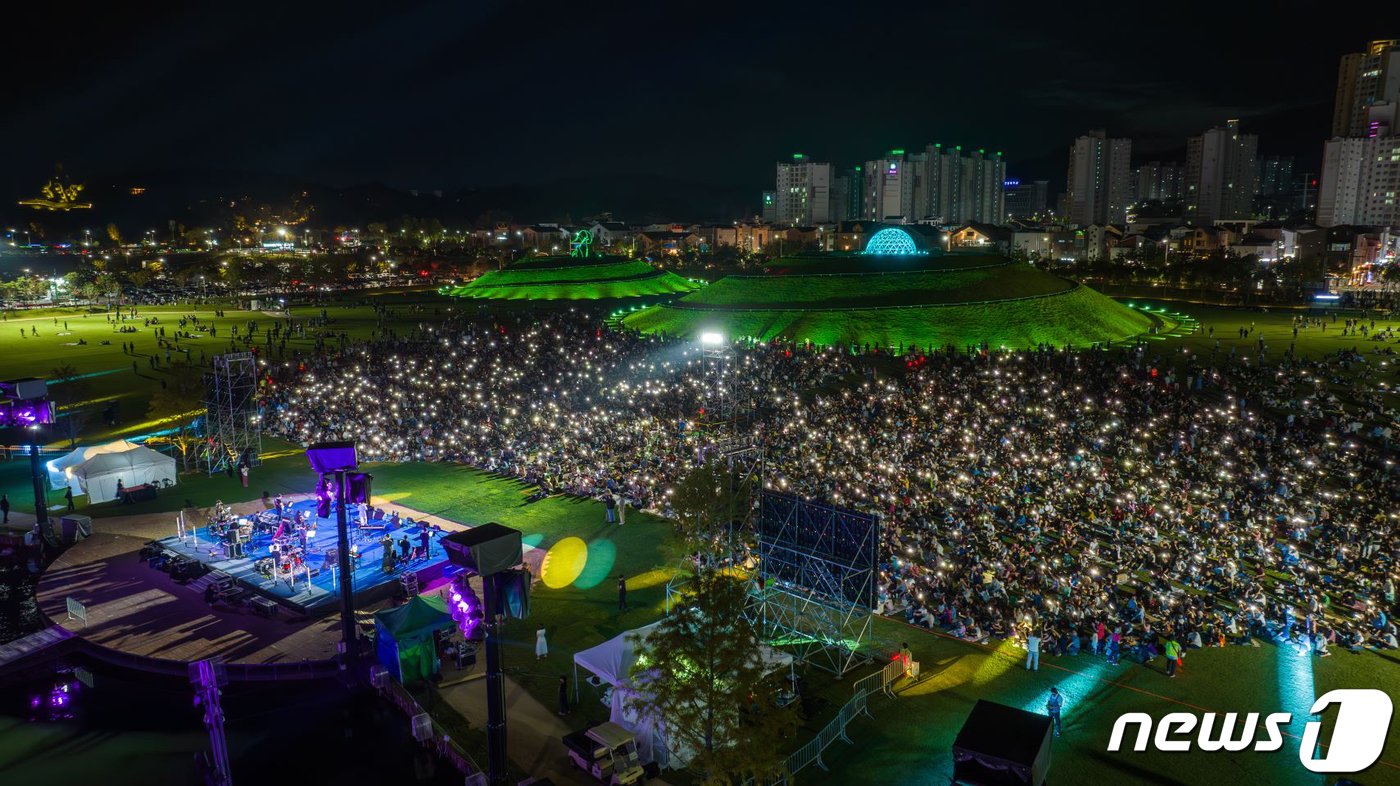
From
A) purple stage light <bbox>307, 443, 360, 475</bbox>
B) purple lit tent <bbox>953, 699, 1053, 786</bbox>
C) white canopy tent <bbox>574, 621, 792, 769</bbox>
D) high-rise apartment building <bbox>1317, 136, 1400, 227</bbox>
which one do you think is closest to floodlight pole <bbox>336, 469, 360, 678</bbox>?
purple stage light <bbox>307, 443, 360, 475</bbox>

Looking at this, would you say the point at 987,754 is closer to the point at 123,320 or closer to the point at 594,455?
the point at 594,455

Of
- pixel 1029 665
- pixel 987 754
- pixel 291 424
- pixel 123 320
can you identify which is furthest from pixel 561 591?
pixel 123 320

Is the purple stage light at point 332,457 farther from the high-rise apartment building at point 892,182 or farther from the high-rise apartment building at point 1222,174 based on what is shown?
the high-rise apartment building at point 1222,174

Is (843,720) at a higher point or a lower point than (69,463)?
lower

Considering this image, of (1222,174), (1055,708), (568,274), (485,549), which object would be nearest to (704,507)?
(1055,708)

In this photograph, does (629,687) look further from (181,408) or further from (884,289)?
(884,289)

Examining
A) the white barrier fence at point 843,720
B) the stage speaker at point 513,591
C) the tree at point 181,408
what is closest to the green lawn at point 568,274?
the tree at point 181,408

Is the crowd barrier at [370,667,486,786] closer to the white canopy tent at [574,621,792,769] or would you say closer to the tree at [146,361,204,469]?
the white canopy tent at [574,621,792,769]
